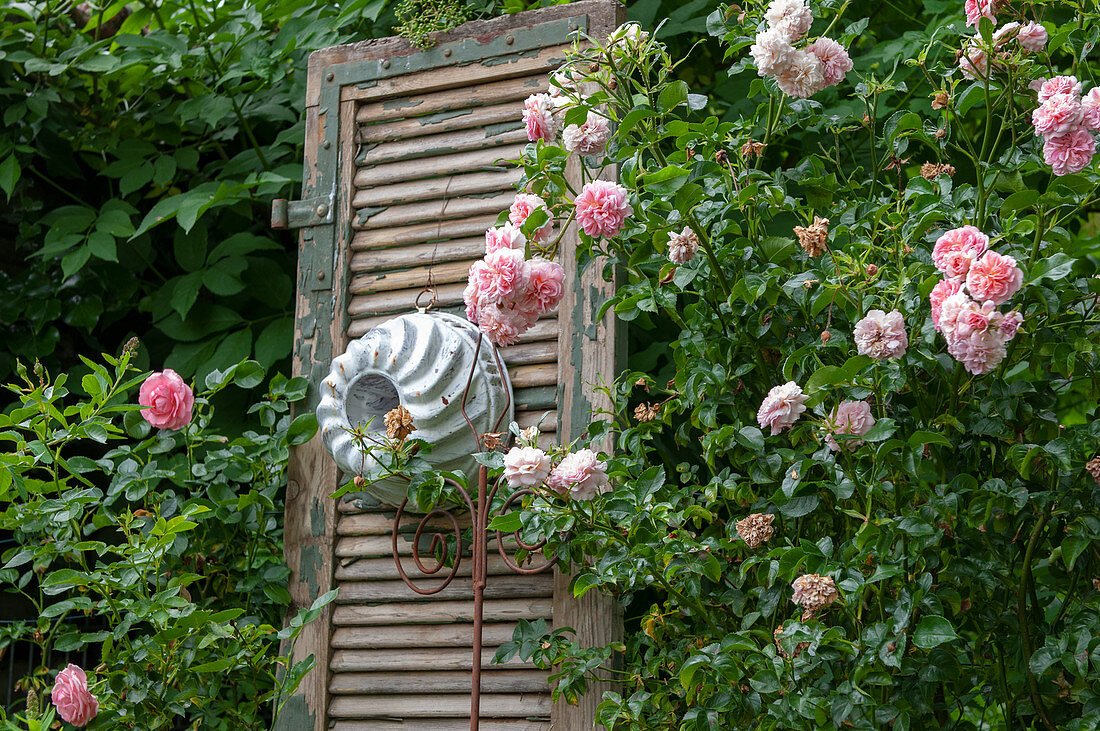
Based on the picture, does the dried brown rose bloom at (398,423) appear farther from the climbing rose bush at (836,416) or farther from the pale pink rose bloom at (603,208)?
the pale pink rose bloom at (603,208)

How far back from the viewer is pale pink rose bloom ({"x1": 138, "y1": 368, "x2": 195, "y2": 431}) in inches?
83.2

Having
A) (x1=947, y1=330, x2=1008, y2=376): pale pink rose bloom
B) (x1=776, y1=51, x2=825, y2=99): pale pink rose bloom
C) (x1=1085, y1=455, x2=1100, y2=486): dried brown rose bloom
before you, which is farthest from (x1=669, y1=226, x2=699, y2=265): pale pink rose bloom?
(x1=1085, y1=455, x2=1100, y2=486): dried brown rose bloom

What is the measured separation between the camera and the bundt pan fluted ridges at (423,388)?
1985 millimetres

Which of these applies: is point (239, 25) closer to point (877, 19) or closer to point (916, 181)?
point (877, 19)

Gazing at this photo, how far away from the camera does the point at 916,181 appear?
167cm

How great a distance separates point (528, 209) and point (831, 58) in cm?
55

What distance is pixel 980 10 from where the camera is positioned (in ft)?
5.19

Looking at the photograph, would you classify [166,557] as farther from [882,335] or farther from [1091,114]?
[1091,114]

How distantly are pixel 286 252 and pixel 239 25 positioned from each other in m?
0.59

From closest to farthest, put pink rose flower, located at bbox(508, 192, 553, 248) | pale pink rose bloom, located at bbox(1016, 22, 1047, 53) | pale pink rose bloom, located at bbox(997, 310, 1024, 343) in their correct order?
pale pink rose bloom, located at bbox(997, 310, 1024, 343) < pale pink rose bloom, located at bbox(1016, 22, 1047, 53) < pink rose flower, located at bbox(508, 192, 553, 248)

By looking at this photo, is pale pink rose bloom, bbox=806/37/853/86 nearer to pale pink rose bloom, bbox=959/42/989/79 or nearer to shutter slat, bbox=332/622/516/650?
pale pink rose bloom, bbox=959/42/989/79

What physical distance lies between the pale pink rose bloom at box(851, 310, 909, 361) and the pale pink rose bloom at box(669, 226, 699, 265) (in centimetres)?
35

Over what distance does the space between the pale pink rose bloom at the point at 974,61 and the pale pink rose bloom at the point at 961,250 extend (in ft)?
1.13

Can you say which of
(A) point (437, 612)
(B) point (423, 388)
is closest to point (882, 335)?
(B) point (423, 388)
